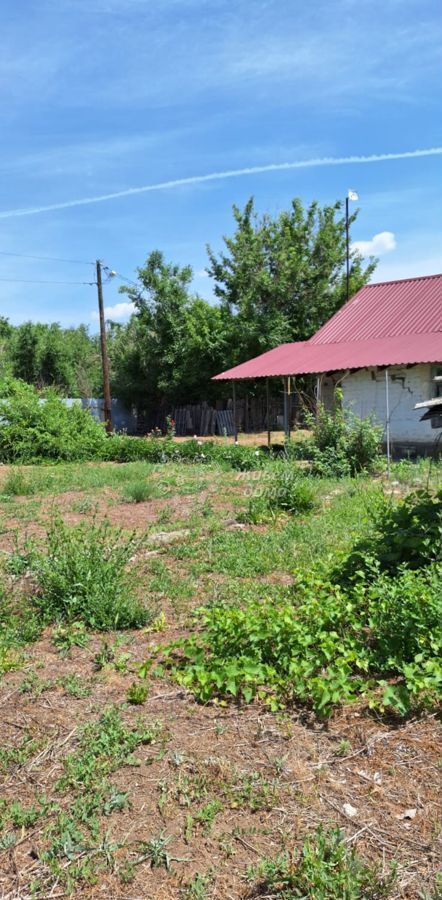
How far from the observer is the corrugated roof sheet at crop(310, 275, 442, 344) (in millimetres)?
19516

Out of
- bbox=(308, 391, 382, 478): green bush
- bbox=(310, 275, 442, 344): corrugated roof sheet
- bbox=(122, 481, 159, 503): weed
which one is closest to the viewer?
bbox=(122, 481, 159, 503): weed

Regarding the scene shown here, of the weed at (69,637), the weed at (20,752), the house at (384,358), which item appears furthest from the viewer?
the house at (384,358)

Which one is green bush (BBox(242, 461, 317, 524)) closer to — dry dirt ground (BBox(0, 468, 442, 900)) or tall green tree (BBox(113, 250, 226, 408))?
dry dirt ground (BBox(0, 468, 442, 900))

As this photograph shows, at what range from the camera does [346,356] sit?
60.5 feet

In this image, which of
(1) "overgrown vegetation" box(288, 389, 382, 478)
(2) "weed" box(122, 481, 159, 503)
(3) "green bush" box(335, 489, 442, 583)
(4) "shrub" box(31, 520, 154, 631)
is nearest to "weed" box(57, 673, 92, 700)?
(4) "shrub" box(31, 520, 154, 631)

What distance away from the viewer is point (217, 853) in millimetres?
2533

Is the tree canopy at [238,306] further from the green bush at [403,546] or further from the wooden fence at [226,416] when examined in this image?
the green bush at [403,546]

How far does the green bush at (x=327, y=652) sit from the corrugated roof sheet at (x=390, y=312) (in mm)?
15777

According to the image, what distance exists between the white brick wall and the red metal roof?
0.63 m

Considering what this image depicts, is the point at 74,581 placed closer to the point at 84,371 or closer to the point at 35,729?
the point at 35,729

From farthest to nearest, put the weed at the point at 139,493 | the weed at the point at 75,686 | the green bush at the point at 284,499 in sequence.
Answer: the weed at the point at 139,493
the green bush at the point at 284,499
the weed at the point at 75,686

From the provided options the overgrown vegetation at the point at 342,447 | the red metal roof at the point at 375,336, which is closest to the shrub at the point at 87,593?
the overgrown vegetation at the point at 342,447

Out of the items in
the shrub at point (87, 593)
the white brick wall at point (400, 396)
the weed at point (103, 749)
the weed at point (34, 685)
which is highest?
the white brick wall at point (400, 396)

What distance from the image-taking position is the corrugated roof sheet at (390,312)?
19516 millimetres
